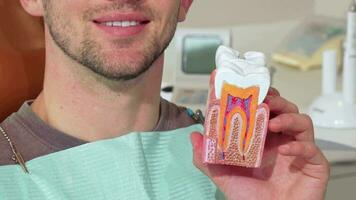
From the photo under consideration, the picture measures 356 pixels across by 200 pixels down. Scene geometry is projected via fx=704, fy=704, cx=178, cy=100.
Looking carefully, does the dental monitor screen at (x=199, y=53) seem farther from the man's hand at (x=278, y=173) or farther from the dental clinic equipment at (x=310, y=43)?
the man's hand at (x=278, y=173)

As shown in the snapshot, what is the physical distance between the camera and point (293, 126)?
0.99 m

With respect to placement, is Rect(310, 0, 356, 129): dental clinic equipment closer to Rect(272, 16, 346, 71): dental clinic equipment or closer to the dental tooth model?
Rect(272, 16, 346, 71): dental clinic equipment

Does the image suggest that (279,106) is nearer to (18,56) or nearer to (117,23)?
(117,23)

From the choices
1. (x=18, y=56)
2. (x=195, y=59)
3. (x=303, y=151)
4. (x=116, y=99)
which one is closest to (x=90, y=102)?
(x=116, y=99)

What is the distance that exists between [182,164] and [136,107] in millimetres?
123

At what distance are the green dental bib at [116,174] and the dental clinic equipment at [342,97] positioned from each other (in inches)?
25.4

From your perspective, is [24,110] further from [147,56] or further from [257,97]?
[257,97]

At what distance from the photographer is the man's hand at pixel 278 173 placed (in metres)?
1.02

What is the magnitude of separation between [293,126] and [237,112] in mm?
94

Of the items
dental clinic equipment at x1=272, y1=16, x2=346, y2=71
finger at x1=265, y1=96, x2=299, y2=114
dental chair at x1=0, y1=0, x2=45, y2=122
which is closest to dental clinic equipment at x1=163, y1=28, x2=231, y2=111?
dental clinic equipment at x1=272, y1=16, x2=346, y2=71

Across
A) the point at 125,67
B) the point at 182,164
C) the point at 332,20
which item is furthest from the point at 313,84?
the point at 125,67

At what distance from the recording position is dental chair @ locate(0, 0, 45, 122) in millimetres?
1243

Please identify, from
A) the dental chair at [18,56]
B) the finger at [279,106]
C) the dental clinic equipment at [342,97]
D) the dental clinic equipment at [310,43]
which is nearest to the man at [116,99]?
the finger at [279,106]

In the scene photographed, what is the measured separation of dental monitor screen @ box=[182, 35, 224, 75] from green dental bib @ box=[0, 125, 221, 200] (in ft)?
2.43
